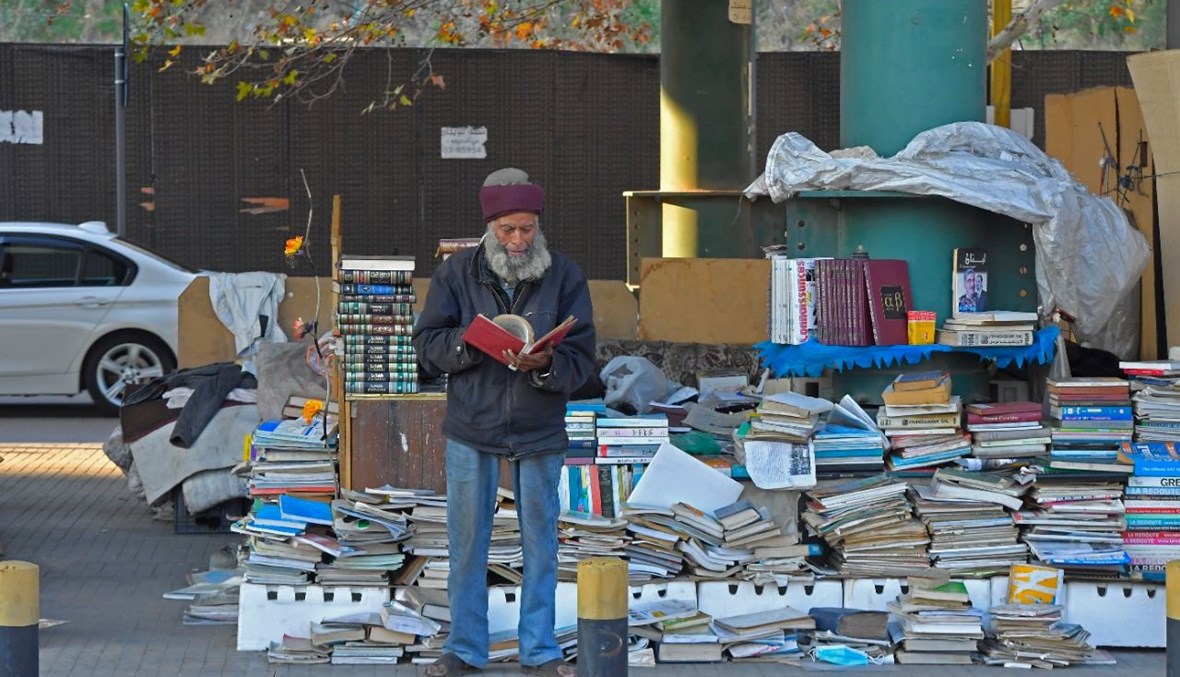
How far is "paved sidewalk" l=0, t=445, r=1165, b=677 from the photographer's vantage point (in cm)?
680

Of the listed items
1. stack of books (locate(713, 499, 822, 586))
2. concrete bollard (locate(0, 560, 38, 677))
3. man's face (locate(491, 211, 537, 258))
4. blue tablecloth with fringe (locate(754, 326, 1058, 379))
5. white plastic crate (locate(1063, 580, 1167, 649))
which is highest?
man's face (locate(491, 211, 537, 258))

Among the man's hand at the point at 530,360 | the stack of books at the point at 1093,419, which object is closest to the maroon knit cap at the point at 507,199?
the man's hand at the point at 530,360

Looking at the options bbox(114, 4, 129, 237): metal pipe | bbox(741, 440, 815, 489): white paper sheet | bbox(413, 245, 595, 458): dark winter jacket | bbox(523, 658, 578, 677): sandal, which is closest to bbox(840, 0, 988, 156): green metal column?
bbox(741, 440, 815, 489): white paper sheet

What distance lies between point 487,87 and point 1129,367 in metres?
13.7

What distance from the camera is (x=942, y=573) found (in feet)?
23.5

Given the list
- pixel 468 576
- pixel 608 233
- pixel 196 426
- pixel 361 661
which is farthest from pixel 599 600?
pixel 608 233

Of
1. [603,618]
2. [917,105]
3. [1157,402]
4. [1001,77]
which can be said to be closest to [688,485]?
[1157,402]

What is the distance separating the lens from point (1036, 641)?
691 cm

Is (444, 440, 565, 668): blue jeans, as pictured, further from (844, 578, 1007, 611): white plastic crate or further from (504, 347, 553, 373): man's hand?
(844, 578, 1007, 611): white plastic crate

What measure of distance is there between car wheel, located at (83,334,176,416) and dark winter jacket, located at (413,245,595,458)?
8.87 metres

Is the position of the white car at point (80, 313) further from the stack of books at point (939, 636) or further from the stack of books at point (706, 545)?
the stack of books at point (939, 636)

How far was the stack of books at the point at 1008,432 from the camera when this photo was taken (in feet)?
23.8

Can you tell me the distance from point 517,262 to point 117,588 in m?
3.11

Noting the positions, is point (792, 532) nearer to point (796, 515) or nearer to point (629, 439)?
point (796, 515)
